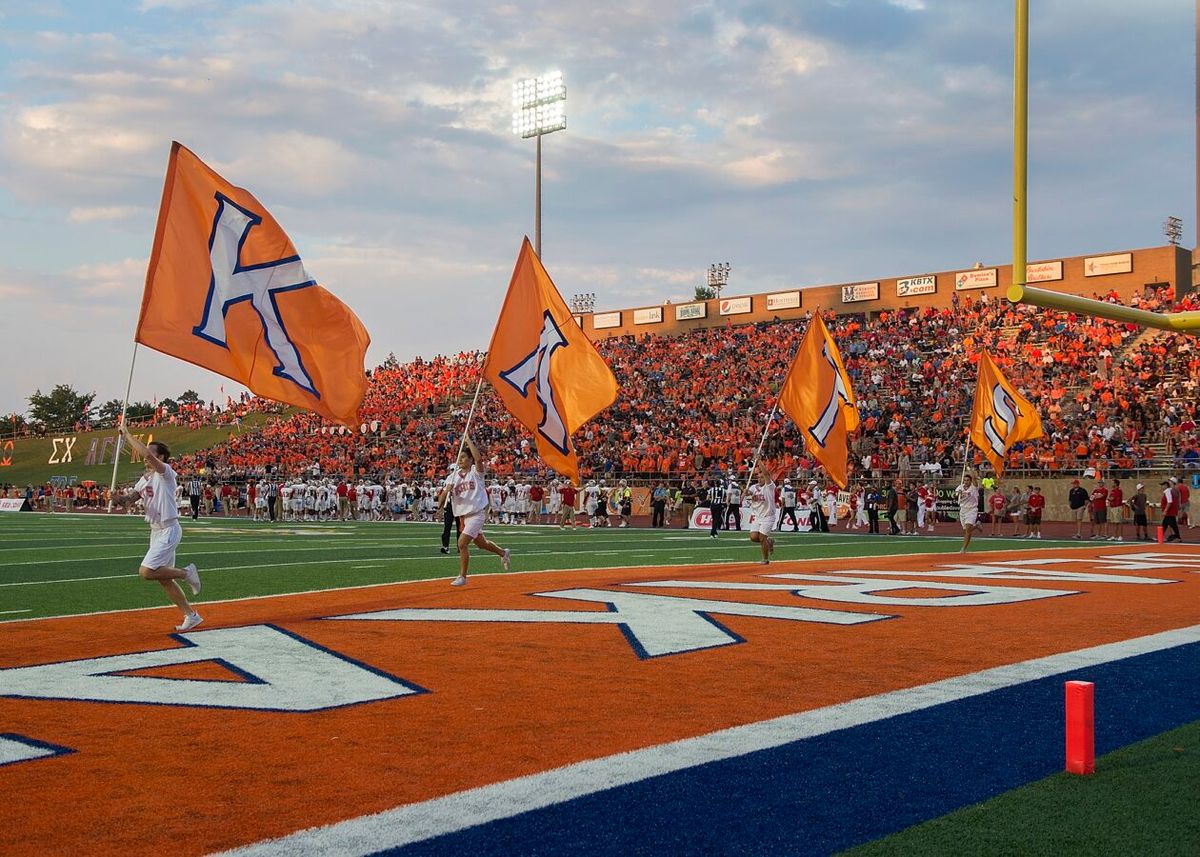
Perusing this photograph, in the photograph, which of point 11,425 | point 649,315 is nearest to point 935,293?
point 649,315

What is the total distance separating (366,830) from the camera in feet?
13.2

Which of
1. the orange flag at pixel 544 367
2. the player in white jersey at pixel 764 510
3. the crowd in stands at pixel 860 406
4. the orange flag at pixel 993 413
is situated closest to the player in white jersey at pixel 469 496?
the orange flag at pixel 544 367

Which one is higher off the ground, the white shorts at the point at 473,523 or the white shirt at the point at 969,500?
the white shirt at the point at 969,500

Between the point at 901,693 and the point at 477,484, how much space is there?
708 centimetres

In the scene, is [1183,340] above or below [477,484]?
above

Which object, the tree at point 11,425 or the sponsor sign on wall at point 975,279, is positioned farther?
the tree at point 11,425

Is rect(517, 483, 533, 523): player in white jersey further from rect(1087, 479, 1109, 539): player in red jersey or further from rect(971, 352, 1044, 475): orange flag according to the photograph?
rect(1087, 479, 1109, 539): player in red jersey

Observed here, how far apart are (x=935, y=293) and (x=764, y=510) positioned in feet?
108

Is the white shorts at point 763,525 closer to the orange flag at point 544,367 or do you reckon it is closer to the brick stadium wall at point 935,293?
the orange flag at point 544,367

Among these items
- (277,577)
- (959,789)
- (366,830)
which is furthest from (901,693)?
(277,577)

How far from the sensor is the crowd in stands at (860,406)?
3153cm

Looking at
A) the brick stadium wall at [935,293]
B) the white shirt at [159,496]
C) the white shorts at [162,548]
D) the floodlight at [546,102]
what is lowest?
the white shorts at [162,548]

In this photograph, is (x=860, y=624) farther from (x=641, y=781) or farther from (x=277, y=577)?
(x=277, y=577)

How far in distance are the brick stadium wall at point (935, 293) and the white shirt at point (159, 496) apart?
37.7 m
